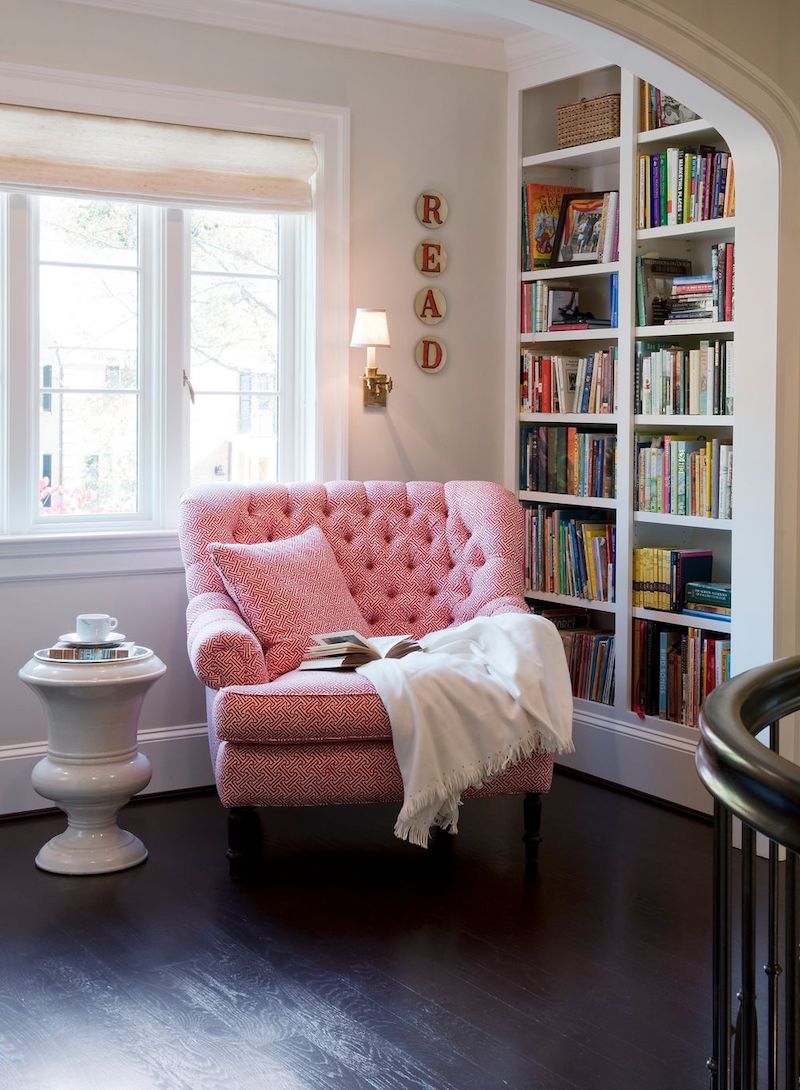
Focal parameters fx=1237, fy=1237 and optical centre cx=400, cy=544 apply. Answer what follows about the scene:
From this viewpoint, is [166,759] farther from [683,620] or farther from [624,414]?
[624,414]

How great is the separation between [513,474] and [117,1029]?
2.84 metres

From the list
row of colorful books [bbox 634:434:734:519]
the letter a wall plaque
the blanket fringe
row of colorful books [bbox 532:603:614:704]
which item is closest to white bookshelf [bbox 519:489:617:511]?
row of colorful books [bbox 634:434:734:519]

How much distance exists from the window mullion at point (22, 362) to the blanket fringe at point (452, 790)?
168 cm

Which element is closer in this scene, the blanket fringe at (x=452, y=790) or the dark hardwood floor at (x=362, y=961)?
the dark hardwood floor at (x=362, y=961)

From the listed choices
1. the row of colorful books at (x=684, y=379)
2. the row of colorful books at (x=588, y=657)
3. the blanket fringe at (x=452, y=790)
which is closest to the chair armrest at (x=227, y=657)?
the blanket fringe at (x=452, y=790)

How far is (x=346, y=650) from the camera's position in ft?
11.8

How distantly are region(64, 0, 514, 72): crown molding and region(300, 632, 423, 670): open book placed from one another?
2106 mm

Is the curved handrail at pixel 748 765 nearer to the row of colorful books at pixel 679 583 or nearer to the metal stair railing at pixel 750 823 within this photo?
the metal stair railing at pixel 750 823

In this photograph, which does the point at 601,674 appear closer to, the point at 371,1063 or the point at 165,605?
the point at 165,605

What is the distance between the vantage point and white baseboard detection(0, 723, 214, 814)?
4.02 metres

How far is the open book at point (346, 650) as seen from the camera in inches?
141

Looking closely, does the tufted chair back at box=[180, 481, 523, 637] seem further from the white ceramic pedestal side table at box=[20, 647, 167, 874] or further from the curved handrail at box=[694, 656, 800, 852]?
the curved handrail at box=[694, 656, 800, 852]

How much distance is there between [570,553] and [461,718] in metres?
1.44

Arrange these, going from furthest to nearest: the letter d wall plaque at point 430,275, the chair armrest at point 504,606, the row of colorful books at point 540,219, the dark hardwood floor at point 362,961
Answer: the row of colorful books at point 540,219 → the letter d wall plaque at point 430,275 → the chair armrest at point 504,606 → the dark hardwood floor at point 362,961
